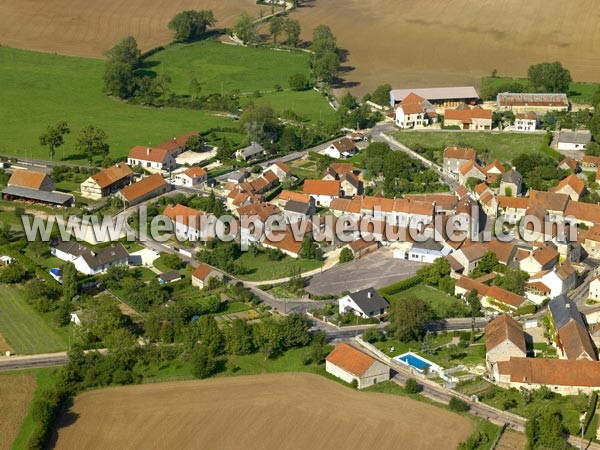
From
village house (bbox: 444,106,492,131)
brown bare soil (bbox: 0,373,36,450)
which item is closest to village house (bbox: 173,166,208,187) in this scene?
village house (bbox: 444,106,492,131)

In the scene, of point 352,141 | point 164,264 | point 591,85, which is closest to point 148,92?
point 352,141

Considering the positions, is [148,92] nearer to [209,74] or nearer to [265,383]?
[209,74]

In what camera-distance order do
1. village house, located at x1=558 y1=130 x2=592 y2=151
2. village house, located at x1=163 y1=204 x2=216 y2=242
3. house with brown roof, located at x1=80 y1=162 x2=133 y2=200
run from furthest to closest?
village house, located at x1=558 y1=130 x2=592 y2=151, house with brown roof, located at x1=80 y1=162 x2=133 y2=200, village house, located at x1=163 y1=204 x2=216 y2=242

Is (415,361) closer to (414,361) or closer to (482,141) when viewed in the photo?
(414,361)

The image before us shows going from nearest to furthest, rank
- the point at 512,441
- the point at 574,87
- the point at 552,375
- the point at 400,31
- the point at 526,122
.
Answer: the point at 512,441
the point at 552,375
the point at 526,122
the point at 574,87
the point at 400,31

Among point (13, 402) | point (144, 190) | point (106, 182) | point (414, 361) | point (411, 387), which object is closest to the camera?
point (13, 402)

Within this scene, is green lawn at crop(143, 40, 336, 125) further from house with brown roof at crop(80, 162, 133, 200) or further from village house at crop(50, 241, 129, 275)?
village house at crop(50, 241, 129, 275)

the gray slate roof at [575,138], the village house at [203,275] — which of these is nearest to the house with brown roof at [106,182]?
the village house at [203,275]

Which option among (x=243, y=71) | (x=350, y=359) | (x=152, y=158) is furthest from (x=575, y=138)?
(x=243, y=71)
